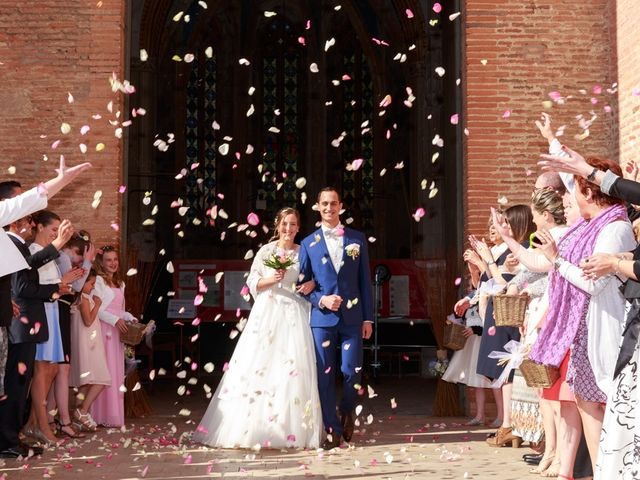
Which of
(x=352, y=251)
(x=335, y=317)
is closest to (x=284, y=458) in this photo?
(x=335, y=317)

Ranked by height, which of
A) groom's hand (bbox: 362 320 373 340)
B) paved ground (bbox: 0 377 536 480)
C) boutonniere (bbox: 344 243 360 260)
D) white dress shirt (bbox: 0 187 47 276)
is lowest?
paved ground (bbox: 0 377 536 480)

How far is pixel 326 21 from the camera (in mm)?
23016

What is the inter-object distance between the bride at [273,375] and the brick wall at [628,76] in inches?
146

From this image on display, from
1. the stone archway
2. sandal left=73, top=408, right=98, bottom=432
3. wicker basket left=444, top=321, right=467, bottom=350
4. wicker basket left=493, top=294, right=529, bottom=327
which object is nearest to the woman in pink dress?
sandal left=73, top=408, right=98, bottom=432

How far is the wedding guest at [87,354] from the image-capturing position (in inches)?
349

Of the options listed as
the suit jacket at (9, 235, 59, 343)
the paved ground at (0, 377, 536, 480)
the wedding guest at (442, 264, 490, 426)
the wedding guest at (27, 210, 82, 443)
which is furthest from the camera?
the wedding guest at (442, 264, 490, 426)

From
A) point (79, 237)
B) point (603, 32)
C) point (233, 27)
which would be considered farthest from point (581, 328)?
point (233, 27)

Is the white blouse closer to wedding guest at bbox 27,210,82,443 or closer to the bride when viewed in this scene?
the bride

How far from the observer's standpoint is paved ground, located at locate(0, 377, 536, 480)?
657 centimetres

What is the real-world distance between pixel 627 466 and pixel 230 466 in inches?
124

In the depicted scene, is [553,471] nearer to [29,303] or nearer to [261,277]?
[261,277]

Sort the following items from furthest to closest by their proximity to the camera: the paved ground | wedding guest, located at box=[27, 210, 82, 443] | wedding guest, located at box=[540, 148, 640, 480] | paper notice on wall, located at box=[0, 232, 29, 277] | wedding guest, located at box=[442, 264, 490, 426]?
wedding guest, located at box=[442, 264, 490, 426] < wedding guest, located at box=[27, 210, 82, 443] < the paved ground < paper notice on wall, located at box=[0, 232, 29, 277] < wedding guest, located at box=[540, 148, 640, 480]

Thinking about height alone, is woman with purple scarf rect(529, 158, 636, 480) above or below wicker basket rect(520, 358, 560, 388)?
above

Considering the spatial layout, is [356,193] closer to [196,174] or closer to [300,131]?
[300,131]
